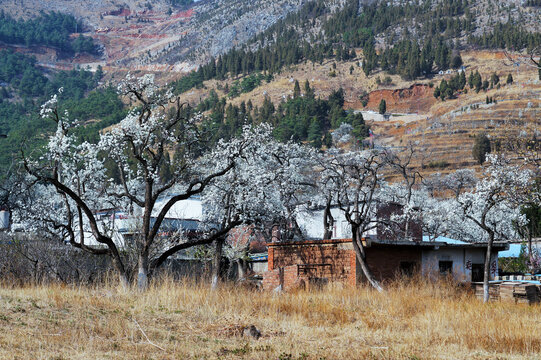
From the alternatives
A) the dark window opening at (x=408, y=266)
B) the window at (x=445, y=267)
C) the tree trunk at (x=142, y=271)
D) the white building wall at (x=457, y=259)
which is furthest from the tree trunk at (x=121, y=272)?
the window at (x=445, y=267)

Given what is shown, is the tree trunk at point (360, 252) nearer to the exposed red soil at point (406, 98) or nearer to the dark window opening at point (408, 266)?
the dark window opening at point (408, 266)

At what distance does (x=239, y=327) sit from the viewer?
458 inches

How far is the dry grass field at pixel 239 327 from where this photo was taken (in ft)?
32.9

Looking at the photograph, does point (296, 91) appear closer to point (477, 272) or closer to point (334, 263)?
point (477, 272)

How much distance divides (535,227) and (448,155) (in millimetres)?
58039

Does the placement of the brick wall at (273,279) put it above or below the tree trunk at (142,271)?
below

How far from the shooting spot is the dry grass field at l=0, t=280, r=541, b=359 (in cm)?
1002

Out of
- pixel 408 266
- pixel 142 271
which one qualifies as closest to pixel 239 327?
pixel 142 271

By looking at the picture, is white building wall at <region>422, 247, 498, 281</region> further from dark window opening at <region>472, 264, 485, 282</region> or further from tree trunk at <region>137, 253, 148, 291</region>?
tree trunk at <region>137, 253, 148, 291</region>

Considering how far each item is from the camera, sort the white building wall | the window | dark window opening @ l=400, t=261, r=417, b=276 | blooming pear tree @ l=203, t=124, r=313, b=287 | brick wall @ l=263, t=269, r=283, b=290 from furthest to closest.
Result: the window → the white building wall → dark window opening @ l=400, t=261, r=417, b=276 → brick wall @ l=263, t=269, r=283, b=290 → blooming pear tree @ l=203, t=124, r=313, b=287

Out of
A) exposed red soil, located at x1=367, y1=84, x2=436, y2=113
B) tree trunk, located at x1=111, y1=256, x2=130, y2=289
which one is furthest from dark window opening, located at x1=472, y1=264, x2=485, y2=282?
exposed red soil, located at x1=367, y1=84, x2=436, y2=113

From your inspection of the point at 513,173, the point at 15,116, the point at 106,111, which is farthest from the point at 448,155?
the point at 15,116

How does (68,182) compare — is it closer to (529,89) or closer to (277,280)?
(277,280)

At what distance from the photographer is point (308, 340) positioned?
37.2ft
